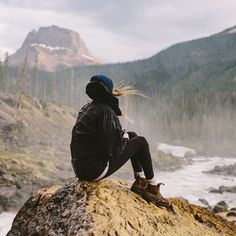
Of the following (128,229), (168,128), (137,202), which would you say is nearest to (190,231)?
(137,202)

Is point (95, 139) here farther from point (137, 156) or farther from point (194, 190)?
point (194, 190)

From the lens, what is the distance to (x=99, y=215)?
5.68 meters

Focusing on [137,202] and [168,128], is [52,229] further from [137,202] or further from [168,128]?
[168,128]

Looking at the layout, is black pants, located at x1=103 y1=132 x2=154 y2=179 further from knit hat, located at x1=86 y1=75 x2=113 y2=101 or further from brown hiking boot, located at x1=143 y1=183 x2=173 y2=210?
knit hat, located at x1=86 y1=75 x2=113 y2=101

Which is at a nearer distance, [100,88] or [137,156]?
[100,88]

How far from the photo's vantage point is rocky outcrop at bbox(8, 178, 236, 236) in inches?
222

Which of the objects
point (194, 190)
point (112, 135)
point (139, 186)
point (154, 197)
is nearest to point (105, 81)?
point (112, 135)

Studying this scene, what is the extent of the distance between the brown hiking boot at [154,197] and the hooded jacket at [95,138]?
969mm

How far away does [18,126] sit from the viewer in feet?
231

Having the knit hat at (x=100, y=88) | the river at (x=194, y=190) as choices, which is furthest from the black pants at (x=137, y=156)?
the river at (x=194, y=190)

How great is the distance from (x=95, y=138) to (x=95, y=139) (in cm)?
2

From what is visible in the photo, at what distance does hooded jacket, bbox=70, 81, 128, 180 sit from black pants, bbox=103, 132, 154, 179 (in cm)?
25

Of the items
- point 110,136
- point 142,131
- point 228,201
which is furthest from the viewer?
point 142,131

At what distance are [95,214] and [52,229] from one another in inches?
30.2
